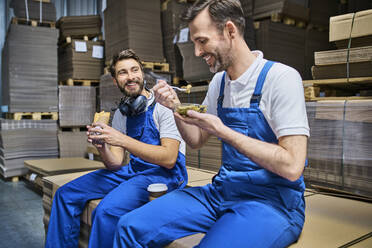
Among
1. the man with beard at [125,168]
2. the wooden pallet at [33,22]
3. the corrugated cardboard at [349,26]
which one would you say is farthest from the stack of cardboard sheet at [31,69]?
the corrugated cardboard at [349,26]

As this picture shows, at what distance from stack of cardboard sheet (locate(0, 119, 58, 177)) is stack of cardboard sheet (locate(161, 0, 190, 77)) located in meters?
3.03

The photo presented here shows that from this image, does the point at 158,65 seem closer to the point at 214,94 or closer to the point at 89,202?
the point at 89,202

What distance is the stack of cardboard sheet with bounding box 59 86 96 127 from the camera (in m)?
7.54

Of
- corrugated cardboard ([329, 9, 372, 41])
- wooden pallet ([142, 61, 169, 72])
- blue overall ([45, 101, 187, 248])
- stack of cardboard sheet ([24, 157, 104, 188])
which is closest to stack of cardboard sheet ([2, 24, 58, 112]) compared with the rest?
stack of cardboard sheet ([24, 157, 104, 188])

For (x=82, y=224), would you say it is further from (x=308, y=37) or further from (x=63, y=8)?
(x=63, y=8)

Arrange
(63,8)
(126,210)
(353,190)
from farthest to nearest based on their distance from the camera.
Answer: (63,8)
(353,190)
(126,210)

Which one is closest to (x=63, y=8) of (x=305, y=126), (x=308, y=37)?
(x=308, y=37)

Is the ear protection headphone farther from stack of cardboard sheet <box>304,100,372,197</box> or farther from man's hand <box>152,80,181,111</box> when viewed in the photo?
stack of cardboard sheet <box>304,100,372,197</box>

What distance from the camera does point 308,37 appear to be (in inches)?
239

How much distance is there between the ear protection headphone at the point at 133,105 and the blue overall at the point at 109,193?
60 millimetres

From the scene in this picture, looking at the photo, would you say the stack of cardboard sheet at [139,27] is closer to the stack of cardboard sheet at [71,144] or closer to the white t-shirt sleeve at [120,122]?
the stack of cardboard sheet at [71,144]

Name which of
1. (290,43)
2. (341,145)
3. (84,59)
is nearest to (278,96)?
(341,145)

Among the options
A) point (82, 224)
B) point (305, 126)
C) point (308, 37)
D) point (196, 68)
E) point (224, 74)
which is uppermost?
point (308, 37)

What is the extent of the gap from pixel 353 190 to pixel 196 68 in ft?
9.88
